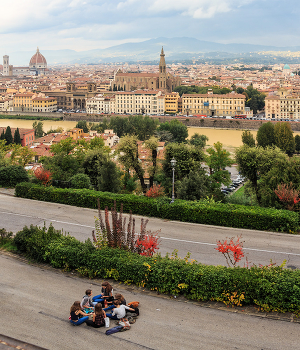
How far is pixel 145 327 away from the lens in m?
2.90

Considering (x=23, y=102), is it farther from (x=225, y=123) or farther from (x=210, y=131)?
(x=225, y=123)

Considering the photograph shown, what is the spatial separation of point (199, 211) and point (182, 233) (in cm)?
47

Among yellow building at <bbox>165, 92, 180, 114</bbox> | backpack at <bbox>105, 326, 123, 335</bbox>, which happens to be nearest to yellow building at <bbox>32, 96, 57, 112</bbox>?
yellow building at <bbox>165, 92, 180, 114</bbox>

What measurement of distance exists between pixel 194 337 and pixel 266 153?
6.81 metres

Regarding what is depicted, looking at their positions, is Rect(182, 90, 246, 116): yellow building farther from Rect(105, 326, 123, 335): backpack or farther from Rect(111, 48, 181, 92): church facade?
Rect(105, 326, 123, 335): backpack

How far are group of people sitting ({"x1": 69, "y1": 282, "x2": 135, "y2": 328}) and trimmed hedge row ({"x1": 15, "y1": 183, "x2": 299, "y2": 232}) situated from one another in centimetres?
230

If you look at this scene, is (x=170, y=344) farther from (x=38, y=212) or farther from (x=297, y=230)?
(x=38, y=212)

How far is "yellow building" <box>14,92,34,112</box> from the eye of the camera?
46219 mm

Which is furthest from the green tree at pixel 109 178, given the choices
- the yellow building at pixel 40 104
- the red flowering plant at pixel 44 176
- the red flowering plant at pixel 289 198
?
the yellow building at pixel 40 104

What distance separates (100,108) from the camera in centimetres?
4450

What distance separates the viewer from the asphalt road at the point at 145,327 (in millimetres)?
2713

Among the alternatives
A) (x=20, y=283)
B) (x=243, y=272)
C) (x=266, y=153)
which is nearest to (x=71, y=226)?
(x=20, y=283)

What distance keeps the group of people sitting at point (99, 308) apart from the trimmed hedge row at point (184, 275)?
15.4 inches

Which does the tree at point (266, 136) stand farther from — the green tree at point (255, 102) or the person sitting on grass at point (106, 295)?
the green tree at point (255, 102)
